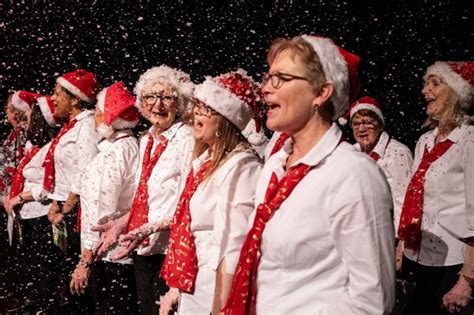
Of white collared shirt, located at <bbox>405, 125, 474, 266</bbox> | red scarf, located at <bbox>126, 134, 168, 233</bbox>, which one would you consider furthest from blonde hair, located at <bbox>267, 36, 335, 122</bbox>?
red scarf, located at <bbox>126, 134, 168, 233</bbox>

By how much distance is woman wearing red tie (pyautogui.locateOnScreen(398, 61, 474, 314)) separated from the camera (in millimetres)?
3348

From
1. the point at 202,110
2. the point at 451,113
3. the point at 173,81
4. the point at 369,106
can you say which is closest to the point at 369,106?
the point at 369,106

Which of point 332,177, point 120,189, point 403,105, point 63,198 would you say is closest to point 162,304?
point 120,189

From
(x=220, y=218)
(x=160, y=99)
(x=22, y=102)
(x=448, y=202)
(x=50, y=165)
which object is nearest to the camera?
(x=220, y=218)

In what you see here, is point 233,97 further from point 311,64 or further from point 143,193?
point 143,193

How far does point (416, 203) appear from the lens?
Answer: 364 cm

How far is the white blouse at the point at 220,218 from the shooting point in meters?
2.31

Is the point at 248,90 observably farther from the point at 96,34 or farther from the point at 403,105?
the point at 96,34

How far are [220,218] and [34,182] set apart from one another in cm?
351

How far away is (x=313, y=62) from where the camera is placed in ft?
6.16

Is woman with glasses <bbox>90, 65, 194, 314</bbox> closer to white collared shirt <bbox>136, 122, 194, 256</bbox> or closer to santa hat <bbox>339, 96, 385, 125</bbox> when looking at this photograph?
white collared shirt <bbox>136, 122, 194, 256</bbox>

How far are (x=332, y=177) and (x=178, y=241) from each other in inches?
48.6

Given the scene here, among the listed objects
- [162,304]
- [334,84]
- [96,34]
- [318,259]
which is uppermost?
[96,34]

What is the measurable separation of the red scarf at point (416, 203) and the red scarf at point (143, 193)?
5.78ft
